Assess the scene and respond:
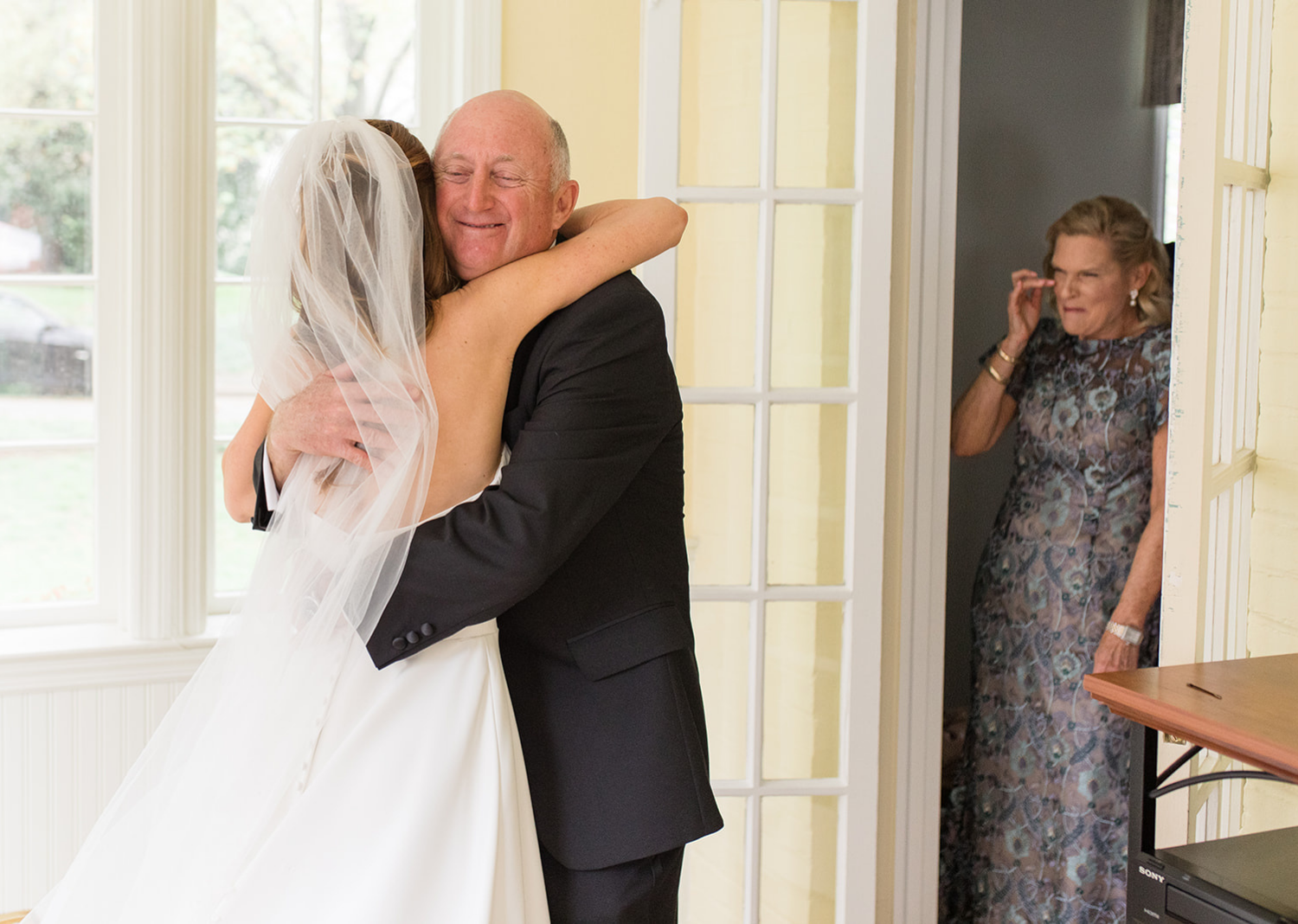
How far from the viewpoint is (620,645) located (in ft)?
5.06

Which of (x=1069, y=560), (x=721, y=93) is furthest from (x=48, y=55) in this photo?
(x=1069, y=560)

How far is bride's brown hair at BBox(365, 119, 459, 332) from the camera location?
1484 millimetres

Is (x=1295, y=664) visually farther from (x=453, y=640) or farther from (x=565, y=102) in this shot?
(x=565, y=102)

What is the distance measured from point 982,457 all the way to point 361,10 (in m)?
2.48

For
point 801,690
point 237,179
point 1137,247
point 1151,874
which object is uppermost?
point 237,179

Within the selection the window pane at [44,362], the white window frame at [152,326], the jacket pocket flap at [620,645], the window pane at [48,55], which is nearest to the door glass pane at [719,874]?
the jacket pocket flap at [620,645]

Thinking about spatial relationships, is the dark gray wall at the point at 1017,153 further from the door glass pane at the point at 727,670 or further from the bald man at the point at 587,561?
the bald man at the point at 587,561

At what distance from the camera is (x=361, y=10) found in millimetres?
3031

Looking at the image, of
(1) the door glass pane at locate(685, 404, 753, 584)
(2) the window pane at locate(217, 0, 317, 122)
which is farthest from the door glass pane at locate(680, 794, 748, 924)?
(2) the window pane at locate(217, 0, 317, 122)

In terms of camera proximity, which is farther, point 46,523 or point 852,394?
point 46,523

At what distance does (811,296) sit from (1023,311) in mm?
770

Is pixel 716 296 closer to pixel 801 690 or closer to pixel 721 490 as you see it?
pixel 721 490

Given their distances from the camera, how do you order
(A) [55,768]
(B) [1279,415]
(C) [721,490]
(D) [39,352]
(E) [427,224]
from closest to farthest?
(E) [427,224], (B) [1279,415], (C) [721,490], (A) [55,768], (D) [39,352]

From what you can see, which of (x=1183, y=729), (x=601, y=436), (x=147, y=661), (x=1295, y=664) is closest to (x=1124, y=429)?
(x=1295, y=664)
